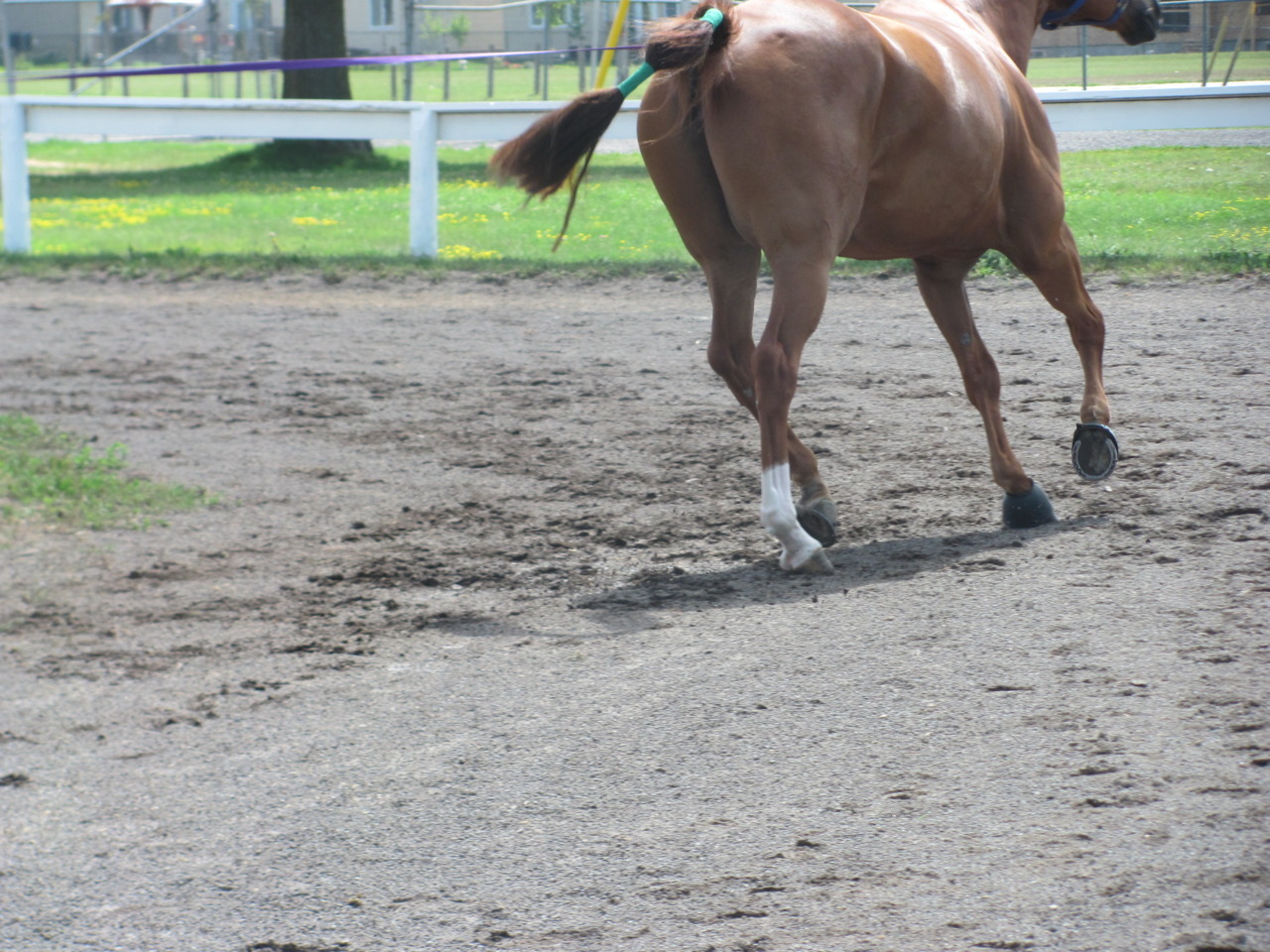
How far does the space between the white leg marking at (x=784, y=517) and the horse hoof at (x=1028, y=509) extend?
84 cm

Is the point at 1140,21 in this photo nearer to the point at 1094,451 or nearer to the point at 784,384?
the point at 1094,451

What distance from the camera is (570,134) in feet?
15.2

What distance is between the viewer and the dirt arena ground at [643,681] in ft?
8.50

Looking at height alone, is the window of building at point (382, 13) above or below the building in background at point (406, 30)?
above

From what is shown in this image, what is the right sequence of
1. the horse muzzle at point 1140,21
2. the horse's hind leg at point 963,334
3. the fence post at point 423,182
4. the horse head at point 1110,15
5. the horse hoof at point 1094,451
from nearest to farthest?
the horse hoof at point 1094,451, the horse's hind leg at point 963,334, the horse head at point 1110,15, the horse muzzle at point 1140,21, the fence post at point 423,182

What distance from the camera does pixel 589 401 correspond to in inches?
274

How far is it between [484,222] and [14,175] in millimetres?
4413

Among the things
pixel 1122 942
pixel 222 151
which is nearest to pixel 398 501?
pixel 1122 942

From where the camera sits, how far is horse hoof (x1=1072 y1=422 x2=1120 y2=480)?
491 cm

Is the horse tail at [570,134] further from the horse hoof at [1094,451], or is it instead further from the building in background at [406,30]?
the building in background at [406,30]

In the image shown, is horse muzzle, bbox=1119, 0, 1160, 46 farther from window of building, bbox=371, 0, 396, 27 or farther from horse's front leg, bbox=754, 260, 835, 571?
window of building, bbox=371, 0, 396, 27

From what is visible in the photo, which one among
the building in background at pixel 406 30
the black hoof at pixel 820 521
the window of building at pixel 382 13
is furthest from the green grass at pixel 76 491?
the window of building at pixel 382 13

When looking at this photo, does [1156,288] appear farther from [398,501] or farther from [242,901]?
[242,901]

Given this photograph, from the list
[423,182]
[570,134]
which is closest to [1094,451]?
[570,134]
